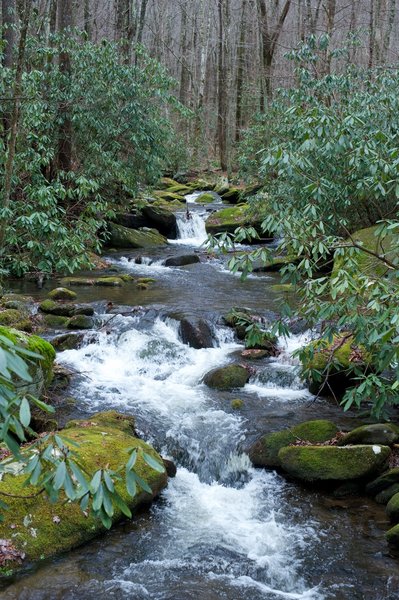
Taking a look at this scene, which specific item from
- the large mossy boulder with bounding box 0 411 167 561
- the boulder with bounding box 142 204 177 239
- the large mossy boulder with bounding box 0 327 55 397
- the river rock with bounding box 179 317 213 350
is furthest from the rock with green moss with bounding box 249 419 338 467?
the boulder with bounding box 142 204 177 239

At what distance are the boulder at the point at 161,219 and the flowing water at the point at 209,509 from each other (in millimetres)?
9420

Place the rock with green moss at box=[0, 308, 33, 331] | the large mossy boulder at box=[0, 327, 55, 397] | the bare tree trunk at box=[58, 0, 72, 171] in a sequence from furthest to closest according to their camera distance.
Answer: the bare tree trunk at box=[58, 0, 72, 171]
the rock with green moss at box=[0, 308, 33, 331]
the large mossy boulder at box=[0, 327, 55, 397]

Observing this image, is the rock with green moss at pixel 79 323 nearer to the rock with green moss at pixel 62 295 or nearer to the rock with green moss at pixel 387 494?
the rock with green moss at pixel 62 295

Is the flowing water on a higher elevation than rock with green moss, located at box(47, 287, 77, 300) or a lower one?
lower

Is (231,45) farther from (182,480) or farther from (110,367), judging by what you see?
(182,480)

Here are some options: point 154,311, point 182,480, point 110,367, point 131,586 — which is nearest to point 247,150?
point 154,311

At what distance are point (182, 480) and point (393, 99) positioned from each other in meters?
6.60

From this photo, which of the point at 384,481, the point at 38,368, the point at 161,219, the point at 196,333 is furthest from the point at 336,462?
the point at 161,219

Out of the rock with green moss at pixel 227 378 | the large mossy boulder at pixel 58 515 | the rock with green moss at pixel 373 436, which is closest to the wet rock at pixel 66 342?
the rock with green moss at pixel 227 378

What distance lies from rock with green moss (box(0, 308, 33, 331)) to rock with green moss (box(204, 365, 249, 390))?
10.6 ft

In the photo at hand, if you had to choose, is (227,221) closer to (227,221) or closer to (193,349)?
(227,221)

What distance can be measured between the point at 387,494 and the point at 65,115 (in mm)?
11558

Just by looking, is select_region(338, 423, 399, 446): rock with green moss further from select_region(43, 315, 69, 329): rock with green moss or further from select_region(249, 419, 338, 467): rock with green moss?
select_region(43, 315, 69, 329): rock with green moss

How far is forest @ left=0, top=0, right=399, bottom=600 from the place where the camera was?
4418mm
